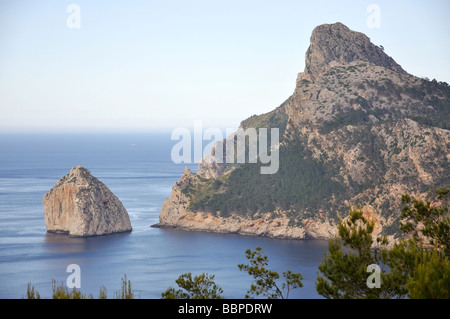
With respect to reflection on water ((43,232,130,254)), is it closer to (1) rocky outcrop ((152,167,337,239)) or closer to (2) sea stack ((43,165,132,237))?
(2) sea stack ((43,165,132,237))

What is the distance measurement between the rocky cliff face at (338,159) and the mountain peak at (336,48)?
0.42 feet

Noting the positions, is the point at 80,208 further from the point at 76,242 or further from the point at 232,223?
the point at 232,223

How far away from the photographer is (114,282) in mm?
57719

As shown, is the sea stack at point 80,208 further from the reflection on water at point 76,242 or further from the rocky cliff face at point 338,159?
the rocky cliff face at point 338,159

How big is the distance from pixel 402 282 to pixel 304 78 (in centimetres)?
7458

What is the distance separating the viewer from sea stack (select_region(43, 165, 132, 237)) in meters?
74.9

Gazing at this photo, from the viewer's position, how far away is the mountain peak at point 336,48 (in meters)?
95.7

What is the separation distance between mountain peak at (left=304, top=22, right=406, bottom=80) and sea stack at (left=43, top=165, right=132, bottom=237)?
34.4m

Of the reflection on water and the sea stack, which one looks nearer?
the reflection on water

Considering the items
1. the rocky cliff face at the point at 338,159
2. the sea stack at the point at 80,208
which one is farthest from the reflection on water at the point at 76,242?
the rocky cliff face at the point at 338,159

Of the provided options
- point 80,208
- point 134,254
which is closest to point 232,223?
point 134,254

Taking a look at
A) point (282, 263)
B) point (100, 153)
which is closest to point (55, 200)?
point (282, 263)

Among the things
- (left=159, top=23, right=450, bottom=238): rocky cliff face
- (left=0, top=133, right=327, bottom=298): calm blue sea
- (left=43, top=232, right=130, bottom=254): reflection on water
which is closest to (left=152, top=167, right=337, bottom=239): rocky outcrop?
(left=159, top=23, right=450, bottom=238): rocky cliff face

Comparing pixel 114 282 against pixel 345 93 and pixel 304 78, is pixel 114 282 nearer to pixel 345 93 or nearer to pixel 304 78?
pixel 345 93
